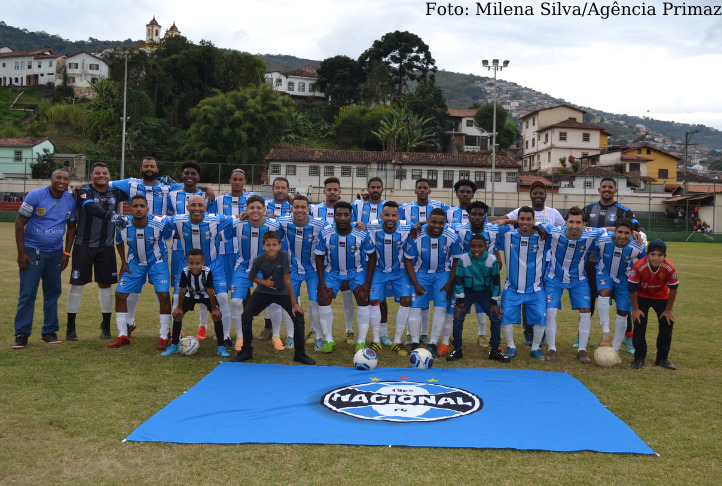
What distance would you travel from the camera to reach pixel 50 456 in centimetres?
434

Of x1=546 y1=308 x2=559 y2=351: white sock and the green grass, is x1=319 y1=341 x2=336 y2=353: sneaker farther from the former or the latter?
x1=546 y1=308 x2=559 y2=351: white sock

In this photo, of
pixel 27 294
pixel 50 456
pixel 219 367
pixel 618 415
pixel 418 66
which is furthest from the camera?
pixel 418 66

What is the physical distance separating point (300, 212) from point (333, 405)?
3.03 metres

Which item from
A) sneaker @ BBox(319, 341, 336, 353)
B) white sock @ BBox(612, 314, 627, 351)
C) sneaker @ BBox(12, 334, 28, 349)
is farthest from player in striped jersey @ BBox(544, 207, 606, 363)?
sneaker @ BBox(12, 334, 28, 349)

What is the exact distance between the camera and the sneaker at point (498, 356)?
7449 mm

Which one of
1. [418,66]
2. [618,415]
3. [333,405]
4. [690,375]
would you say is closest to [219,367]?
[333,405]

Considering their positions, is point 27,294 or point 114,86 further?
point 114,86

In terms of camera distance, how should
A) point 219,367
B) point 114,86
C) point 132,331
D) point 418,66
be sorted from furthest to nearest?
point 418,66 → point 114,86 → point 132,331 → point 219,367

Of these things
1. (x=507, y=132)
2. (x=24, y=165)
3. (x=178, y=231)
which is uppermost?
(x=507, y=132)

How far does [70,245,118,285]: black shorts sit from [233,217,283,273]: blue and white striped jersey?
1.70m

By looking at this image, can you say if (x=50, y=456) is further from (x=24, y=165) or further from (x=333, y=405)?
(x=24, y=165)

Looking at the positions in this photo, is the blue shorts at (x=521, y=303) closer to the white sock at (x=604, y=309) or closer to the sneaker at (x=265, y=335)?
the white sock at (x=604, y=309)

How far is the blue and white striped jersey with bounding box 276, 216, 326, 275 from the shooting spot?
797cm

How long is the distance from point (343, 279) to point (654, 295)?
3935 millimetres
